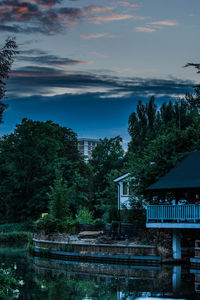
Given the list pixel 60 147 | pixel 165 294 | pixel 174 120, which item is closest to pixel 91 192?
pixel 60 147

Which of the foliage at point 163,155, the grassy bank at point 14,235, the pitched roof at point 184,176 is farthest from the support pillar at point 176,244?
the grassy bank at point 14,235

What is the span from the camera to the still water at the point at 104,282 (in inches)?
854

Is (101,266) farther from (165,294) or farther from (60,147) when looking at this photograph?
(60,147)

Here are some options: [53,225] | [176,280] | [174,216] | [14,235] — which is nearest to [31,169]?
[14,235]

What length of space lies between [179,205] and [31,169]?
4125 centimetres

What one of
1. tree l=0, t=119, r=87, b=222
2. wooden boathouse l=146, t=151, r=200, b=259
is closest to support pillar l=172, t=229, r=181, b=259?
wooden boathouse l=146, t=151, r=200, b=259

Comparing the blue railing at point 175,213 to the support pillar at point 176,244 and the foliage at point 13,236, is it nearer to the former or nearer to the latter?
the support pillar at point 176,244

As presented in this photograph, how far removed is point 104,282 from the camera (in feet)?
84.8

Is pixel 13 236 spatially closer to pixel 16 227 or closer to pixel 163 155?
pixel 16 227

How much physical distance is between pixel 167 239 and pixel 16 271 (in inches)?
392

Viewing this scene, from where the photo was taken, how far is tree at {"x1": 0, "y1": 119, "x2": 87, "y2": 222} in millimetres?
68062

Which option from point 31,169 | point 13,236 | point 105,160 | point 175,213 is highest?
point 105,160

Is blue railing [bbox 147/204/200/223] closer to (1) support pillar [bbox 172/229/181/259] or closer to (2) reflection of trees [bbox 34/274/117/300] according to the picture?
(1) support pillar [bbox 172/229/181/259]

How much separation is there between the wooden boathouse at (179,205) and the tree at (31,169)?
33405 millimetres
